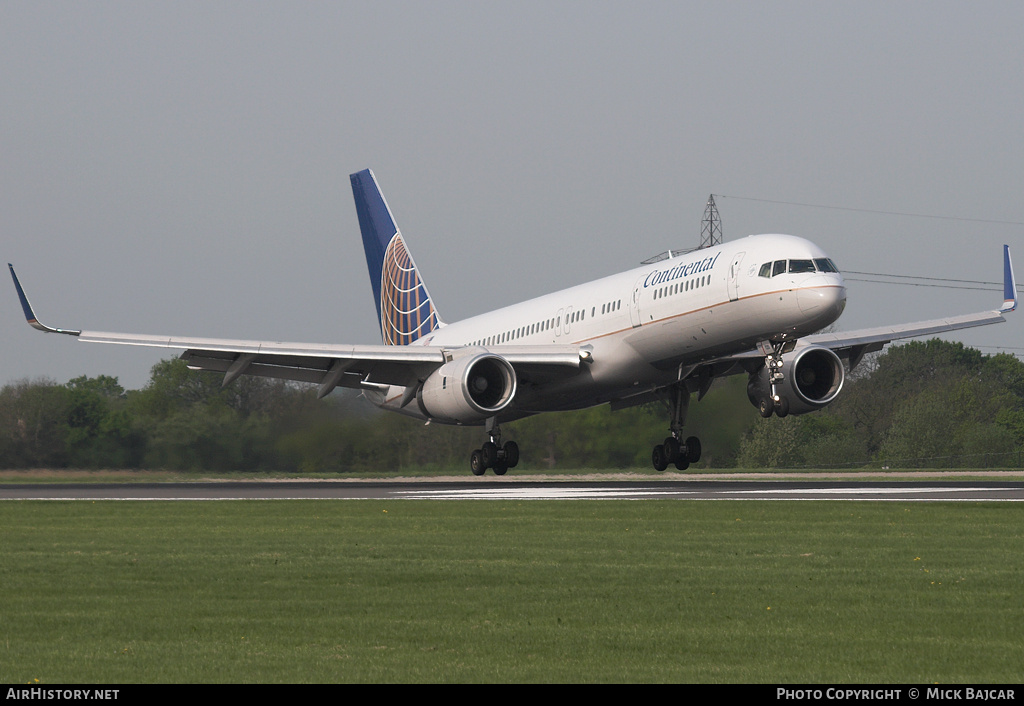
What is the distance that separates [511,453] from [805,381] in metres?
9.23

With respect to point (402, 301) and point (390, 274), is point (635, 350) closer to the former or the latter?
point (402, 301)

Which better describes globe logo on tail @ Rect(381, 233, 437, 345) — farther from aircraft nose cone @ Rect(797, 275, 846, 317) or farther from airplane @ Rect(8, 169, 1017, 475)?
aircraft nose cone @ Rect(797, 275, 846, 317)

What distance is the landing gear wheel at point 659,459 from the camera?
4075cm

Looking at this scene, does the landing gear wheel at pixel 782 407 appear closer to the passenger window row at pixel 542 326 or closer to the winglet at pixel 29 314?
the passenger window row at pixel 542 326

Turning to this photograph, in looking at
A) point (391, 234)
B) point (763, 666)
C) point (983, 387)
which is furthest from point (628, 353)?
point (983, 387)

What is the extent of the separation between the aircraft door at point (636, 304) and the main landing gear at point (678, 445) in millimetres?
4195

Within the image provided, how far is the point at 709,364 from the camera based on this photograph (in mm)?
36156

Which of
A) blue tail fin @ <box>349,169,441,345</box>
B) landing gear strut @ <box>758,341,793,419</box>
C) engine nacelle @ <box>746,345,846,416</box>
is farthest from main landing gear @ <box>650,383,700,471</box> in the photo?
blue tail fin @ <box>349,169,441,345</box>

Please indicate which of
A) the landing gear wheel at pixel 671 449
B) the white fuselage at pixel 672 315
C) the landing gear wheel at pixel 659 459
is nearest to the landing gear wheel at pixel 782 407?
the white fuselage at pixel 672 315

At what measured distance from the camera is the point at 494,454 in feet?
128

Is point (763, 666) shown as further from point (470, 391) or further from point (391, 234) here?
point (391, 234)

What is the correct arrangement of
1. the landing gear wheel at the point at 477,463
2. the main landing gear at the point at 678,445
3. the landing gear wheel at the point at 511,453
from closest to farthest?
1. the main landing gear at the point at 678,445
2. the landing gear wheel at the point at 477,463
3. the landing gear wheel at the point at 511,453

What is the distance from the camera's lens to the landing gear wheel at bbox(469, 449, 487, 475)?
3925cm
